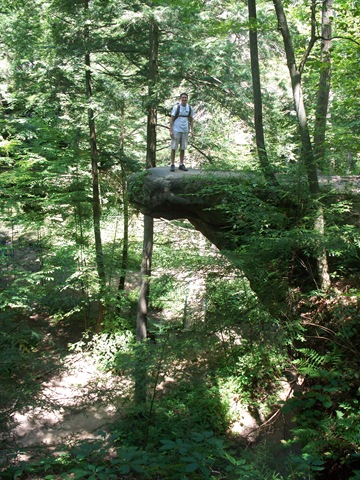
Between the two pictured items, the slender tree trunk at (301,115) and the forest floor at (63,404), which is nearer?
the forest floor at (63,404)

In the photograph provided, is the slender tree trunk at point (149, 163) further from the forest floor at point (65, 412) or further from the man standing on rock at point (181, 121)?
the man standing on rock at point (181, 121)

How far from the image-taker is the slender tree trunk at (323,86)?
19.1 ft

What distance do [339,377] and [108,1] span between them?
32.6 feet

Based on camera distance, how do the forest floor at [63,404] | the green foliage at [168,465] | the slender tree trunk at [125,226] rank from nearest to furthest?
the green foliage at [168,465]
the forest floor at [63,404]
the slender tree trunk at [125,226]

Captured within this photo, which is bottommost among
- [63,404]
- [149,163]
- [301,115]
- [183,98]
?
[63,404]

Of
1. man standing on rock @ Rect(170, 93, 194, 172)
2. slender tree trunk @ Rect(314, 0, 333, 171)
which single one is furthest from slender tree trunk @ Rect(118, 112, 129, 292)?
slender tree trunk @ Rect(314, 0, 333, 171)

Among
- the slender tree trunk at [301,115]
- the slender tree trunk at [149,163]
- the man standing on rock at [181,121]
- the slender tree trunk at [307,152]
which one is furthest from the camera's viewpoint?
the slender tree trunk at [149,163]

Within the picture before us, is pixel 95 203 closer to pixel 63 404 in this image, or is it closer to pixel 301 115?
pixel 301 115

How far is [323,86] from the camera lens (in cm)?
676

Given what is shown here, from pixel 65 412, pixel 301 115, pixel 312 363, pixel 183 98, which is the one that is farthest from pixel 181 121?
pixel 65 412

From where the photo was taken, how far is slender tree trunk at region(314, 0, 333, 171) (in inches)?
229

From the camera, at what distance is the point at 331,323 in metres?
5.00

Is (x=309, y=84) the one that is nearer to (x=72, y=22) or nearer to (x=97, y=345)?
(x=72, y=22)

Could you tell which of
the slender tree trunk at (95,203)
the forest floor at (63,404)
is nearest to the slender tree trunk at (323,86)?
the forest floor at (63,404)
